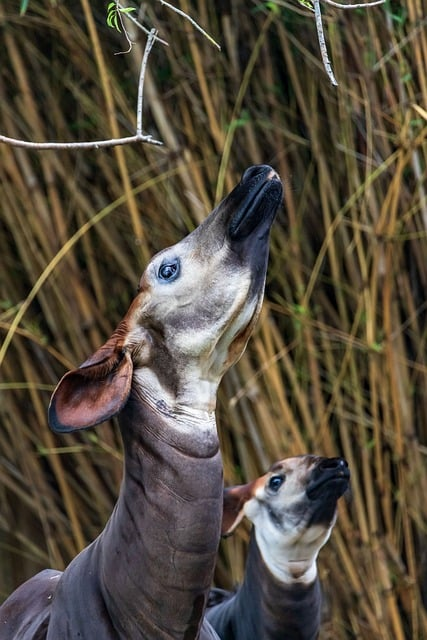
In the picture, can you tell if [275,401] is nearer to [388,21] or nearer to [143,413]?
[388,21]

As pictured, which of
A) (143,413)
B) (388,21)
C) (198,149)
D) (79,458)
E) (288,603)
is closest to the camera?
(143,413)

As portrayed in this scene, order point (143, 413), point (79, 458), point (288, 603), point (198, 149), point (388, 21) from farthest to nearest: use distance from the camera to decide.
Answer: point (79, 458)
point (198, 149)
point (388, 21)
point (288, 603)
point (143, 413)

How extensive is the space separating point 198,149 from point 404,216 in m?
0.54

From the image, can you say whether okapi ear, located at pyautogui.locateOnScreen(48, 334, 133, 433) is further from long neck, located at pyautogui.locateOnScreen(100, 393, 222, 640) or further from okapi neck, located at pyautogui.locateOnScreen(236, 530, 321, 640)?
okapi neck, located at pyautogui.locateOnScreen(236, 530, 321, 640)

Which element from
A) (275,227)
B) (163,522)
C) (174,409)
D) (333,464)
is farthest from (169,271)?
(275,227)

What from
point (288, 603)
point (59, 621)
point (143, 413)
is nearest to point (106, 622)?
point (59, 621)

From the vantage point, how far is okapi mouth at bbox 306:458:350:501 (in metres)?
2.70

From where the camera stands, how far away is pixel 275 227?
11.4 feet

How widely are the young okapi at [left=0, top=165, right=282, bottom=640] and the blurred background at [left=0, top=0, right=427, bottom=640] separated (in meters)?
1.31

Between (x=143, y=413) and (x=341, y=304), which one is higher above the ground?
(x=143, y=413)

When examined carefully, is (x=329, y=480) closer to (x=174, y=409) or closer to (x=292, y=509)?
(x=292, y=509)

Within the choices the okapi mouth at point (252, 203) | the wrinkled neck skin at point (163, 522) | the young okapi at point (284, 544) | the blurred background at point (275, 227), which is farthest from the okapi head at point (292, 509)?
the okapi mouth at point (252, 203)

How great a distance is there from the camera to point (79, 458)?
3.72m

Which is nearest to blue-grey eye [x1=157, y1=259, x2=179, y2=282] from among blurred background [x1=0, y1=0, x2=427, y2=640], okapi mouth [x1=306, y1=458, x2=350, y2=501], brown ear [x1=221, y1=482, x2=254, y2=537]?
okapi mouth [x1=306, y1=458, x2=350, y2=501]
